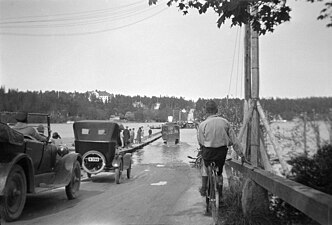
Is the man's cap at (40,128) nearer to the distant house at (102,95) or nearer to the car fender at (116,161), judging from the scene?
the car fender at (116,161)

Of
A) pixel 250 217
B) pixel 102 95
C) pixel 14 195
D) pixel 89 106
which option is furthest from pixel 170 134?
pixel 250 217

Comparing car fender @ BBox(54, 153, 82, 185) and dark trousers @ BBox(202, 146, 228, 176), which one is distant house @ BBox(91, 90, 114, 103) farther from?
dark trousers @ BBox(202, 146, 228, 176)

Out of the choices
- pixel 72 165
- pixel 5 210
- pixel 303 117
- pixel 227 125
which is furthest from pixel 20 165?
pixel 303 117

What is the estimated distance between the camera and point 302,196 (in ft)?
13.3

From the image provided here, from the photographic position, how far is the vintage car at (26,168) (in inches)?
269

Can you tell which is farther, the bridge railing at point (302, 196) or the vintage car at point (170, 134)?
the vintage car at point (170, 134)

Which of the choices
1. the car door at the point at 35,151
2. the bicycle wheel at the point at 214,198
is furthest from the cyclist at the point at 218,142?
the car door at the point at 35,151

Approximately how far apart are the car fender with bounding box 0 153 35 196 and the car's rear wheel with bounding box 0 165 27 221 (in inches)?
3.9

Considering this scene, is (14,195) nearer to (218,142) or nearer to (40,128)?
(40,128)

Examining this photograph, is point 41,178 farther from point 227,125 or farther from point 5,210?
point 227,125

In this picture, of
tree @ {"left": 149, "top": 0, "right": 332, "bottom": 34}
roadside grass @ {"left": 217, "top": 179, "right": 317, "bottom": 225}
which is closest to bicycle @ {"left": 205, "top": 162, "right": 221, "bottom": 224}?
roadside grass @ {"left": 217, "top": 179, "right": 317, "bottom": 225}

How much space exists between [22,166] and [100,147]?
6114 millimetres

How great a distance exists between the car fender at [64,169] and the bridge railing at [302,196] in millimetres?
5004

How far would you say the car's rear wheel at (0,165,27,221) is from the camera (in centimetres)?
679
